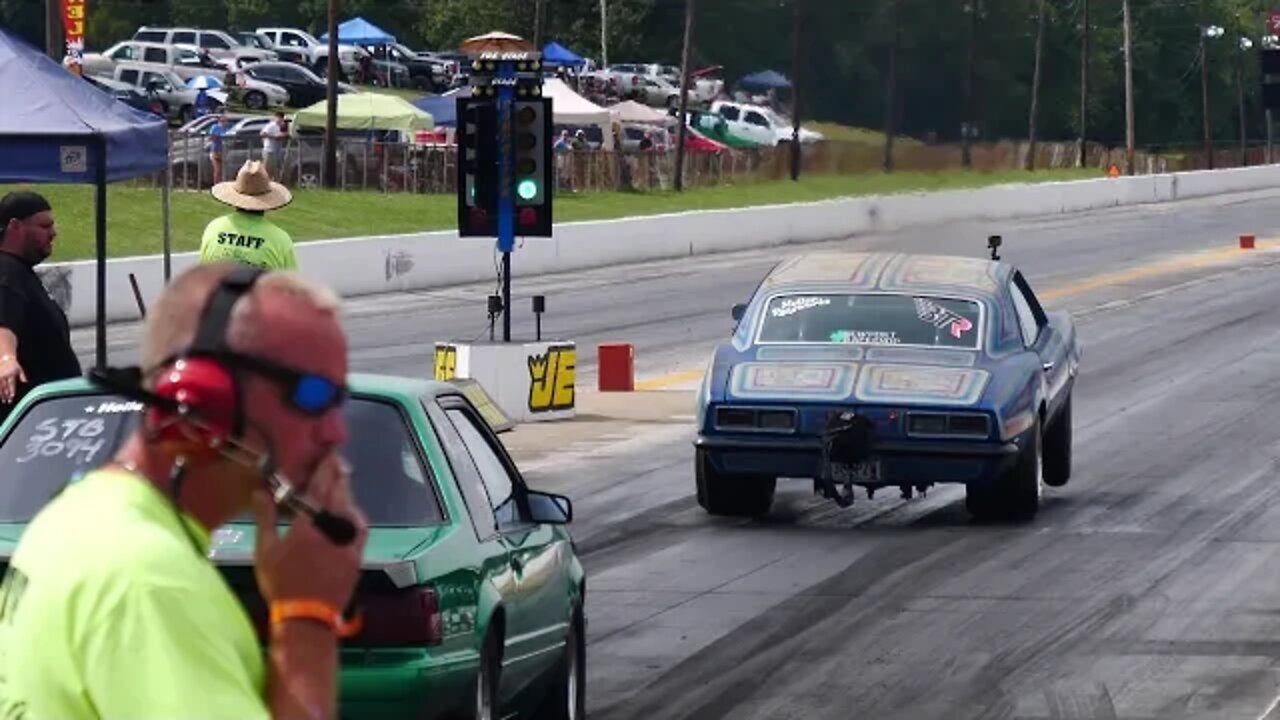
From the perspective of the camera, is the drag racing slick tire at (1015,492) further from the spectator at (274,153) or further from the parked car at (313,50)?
the parked car at (313,50)

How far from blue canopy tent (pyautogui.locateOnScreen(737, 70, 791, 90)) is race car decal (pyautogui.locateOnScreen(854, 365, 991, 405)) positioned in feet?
39.2

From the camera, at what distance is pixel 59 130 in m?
14.7

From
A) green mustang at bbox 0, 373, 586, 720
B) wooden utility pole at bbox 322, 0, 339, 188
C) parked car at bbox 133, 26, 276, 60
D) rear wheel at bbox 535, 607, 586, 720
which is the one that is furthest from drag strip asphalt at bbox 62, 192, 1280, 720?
parked car at bbox 133, 26, 276, 60

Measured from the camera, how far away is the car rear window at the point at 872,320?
15.9m

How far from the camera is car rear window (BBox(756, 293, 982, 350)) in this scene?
15945mm

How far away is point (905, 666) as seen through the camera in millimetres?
11180

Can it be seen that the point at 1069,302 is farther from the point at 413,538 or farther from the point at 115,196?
the point at 413,538

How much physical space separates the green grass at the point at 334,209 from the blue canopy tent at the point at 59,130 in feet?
39.9

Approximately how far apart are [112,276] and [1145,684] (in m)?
23.8

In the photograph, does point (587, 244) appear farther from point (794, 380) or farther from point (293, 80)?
point (293, 80)

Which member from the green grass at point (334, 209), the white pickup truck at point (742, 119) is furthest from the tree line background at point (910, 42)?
the white pickup truck at point (742, 119)

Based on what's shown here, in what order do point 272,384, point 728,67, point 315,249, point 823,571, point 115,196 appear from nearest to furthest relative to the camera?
1. point 272,384
2. point 823,571
3. point 315,249
4. point 115,196
5. point 728,67

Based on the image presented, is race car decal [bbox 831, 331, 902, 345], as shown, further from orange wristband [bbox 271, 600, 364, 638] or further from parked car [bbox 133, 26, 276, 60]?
parked car [bbox 133, 26, 276, 60]

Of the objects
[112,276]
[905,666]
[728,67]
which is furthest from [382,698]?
[728,67]
